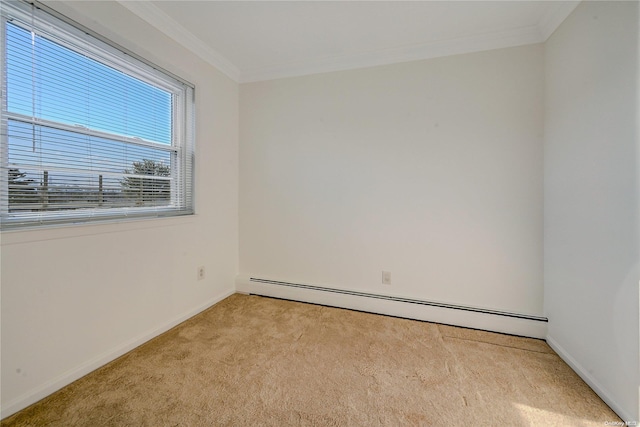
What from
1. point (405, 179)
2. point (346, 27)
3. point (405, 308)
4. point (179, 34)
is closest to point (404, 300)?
point (405, 308)

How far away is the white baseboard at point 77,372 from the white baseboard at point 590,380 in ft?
9.54

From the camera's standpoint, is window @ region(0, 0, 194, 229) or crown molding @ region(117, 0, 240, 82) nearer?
window @ region(0, 0, 194, 229)

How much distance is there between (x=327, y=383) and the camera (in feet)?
5.01

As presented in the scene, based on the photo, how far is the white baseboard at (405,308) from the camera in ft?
6.79

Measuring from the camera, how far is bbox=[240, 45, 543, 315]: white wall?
82.6 inches

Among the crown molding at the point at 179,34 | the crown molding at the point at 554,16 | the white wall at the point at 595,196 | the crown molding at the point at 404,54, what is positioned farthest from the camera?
the crown molding at the point at 404,54

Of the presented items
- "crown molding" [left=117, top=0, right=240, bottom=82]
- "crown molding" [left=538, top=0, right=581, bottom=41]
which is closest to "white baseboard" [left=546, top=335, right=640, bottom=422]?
"crown molding" [left=538, top=0, right=581, bottom=41]

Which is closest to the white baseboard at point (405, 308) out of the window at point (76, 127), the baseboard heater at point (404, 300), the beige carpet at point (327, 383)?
the baseboard heater at point (404, 300)

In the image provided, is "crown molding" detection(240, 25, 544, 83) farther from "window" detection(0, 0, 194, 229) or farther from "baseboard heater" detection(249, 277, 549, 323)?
"baseboard heater" detection(249, 277, 549, 323)

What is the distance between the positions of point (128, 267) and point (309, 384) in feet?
4.86

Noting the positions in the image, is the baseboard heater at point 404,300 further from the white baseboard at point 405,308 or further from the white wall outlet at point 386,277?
the white wall outlet at point 386,277

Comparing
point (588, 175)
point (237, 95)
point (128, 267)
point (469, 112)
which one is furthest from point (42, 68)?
point (588, 175)

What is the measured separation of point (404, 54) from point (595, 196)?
5.91 ft

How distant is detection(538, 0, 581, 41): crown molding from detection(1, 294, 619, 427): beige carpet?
7.77 ft
